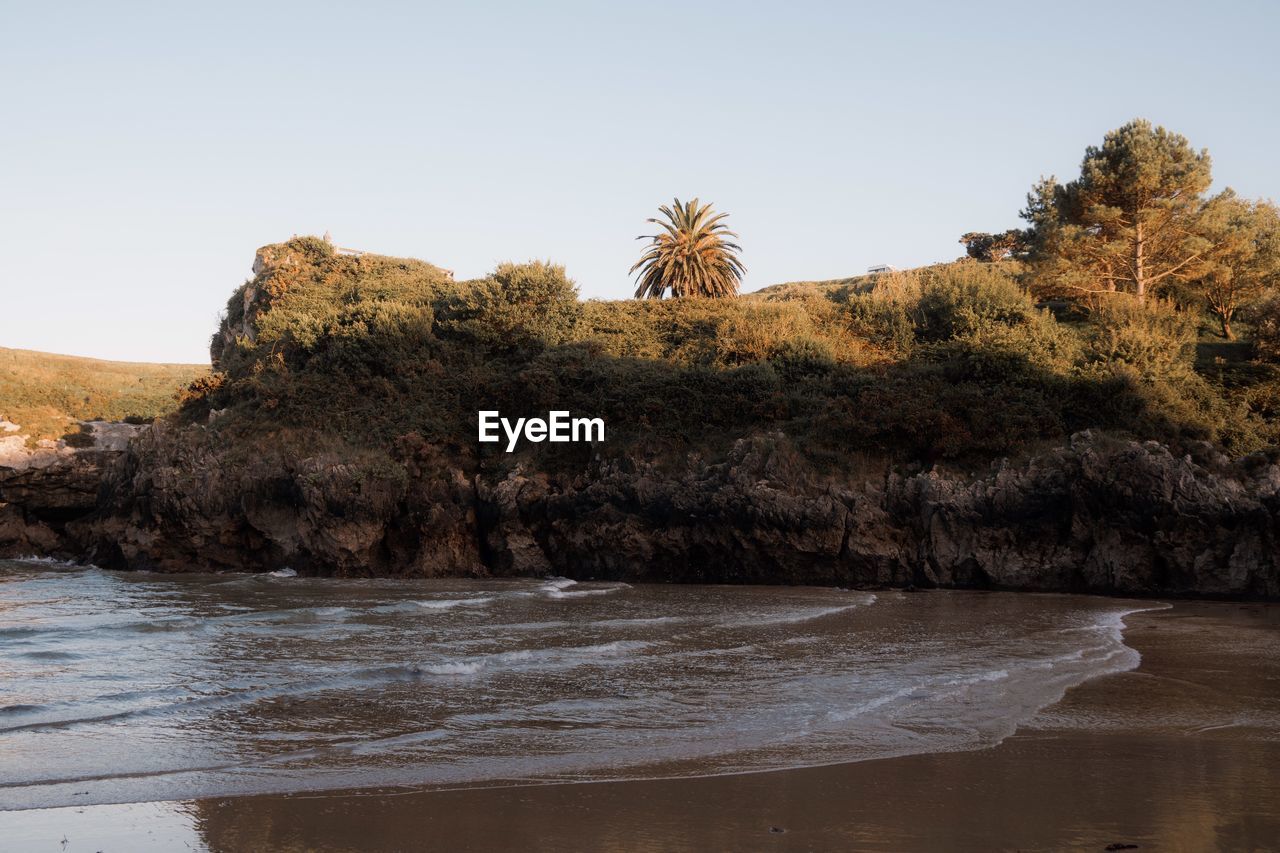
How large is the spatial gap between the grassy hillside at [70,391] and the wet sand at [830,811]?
35.0 meters

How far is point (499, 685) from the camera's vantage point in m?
12.5

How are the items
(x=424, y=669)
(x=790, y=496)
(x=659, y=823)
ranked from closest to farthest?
(x=659, y=823)
(x=424, y=669)
(x=790, y=496)

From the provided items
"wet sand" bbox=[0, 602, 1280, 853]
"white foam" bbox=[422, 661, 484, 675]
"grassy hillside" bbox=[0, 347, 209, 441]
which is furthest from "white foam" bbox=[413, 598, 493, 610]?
"grassy hillside" bbox=[0, 347, 209, 441]

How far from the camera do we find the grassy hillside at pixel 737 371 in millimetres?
26219

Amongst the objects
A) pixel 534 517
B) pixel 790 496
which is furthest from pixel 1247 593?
pixel 534 517

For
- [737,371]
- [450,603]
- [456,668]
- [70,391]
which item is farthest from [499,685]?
[70,391]

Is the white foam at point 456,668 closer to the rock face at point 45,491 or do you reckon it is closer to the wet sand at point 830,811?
the wet sand at point 830,811

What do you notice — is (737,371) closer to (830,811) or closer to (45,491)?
(830,811)

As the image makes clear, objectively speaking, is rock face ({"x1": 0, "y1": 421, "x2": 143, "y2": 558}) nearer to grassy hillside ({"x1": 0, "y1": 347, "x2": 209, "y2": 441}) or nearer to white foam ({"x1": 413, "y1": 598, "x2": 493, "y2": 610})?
grassy hillside ({"x1": 0, "y1": 347, "x2": 209, "y2": 441})

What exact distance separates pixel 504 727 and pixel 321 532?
1973 cm

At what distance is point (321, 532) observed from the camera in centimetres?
2852

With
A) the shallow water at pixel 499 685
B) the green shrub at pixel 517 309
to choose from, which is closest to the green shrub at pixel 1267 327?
the shallow water at pixel 499 685

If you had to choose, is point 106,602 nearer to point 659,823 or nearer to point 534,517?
point 534,517

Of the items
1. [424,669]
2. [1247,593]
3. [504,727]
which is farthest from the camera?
[1247,593]
